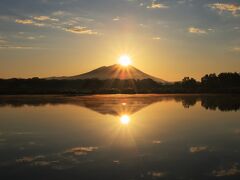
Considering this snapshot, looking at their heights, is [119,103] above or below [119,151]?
above

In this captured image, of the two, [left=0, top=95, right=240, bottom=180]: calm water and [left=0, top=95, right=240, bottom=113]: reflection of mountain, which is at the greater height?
[left=0, top=95, right=240, bottom=113]: reflection of mountain

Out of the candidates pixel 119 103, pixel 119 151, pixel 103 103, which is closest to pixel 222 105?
pixel 119 103

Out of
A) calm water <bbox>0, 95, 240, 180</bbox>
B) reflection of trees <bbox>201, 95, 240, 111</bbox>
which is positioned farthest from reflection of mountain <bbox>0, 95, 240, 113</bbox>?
calm water <bbox>0, 95, 240, 180</bbox>

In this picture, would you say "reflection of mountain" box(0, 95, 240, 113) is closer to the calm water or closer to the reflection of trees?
the reflection of trees

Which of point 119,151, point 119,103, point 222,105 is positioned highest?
point 119,103

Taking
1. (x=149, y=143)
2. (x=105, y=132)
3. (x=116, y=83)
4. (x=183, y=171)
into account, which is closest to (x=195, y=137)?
(x=149, y=143)

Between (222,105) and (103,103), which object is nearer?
(222,105)

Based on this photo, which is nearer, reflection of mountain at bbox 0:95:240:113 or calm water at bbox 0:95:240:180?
Result: calm water at bbox 0:95:240:180

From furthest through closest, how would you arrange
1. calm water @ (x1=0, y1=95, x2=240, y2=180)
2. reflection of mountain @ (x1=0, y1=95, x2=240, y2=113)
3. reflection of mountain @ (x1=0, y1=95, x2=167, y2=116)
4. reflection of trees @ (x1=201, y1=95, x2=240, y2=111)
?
reflection of trees @ (x1=201, y1=95, x2=240, y2=111) < reflection of mountain @ (x1=0, y1=95, x2=240, y2=113) < reflection of mountain @ (x1=0, y1=95, x2=167, y2=116) < calm water @ (x1=0, y1=95, x2=240, y2=180)

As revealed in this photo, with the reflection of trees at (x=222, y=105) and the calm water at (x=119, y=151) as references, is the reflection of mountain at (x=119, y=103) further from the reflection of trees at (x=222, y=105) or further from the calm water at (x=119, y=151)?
the calm water at (x=119, y=151)

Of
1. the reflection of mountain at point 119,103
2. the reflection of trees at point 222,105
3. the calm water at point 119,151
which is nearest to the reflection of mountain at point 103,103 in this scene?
the reflection of mountain at point 119,103

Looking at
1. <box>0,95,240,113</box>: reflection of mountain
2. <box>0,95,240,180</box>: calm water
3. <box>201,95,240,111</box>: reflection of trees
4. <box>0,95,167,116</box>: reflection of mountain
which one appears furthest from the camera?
<box>201,95,240,111</box>: reflection of trees

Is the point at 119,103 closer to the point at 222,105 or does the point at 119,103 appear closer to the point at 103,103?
the point at 103,103

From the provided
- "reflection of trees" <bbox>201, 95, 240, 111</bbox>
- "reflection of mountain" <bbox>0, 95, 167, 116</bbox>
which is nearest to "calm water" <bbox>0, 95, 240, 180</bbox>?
"reflection of mountain" <bbox>0, 95, 167, 116</bbox>
